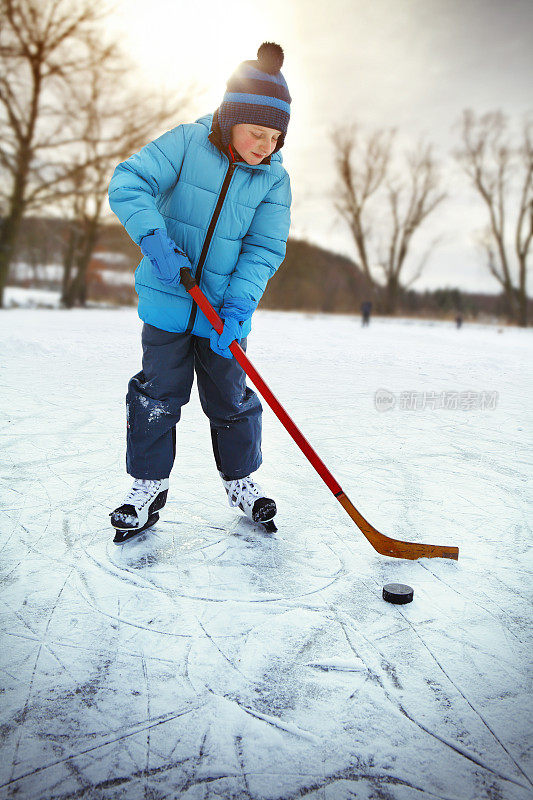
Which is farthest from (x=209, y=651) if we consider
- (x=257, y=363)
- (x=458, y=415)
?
(x=257, y=363)

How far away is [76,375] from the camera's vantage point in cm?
452

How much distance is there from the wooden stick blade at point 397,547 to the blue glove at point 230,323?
639 mm

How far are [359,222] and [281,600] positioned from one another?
23.0m

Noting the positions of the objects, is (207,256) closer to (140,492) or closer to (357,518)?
(140,492)

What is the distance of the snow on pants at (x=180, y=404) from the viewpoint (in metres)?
1.87

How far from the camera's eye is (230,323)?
1.80 m

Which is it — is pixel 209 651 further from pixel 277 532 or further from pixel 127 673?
pixel 277 532

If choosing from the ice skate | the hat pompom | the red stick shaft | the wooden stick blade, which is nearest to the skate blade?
the ice skate

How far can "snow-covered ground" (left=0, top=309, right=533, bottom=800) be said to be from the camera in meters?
0.98

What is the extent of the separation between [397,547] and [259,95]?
149 centimetres

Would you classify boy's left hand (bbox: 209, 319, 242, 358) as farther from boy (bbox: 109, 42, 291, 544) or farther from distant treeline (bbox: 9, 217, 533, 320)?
distant treeline (bbox: 9, 217, 533, 320)

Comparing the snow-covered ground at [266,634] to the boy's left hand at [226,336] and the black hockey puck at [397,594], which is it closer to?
the black hockey puck at [397,594]

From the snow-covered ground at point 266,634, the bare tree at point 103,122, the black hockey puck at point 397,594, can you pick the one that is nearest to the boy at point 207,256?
the snow-covered ground at point 266,634

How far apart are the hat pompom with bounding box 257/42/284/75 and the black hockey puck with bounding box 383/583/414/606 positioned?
1633 mm
